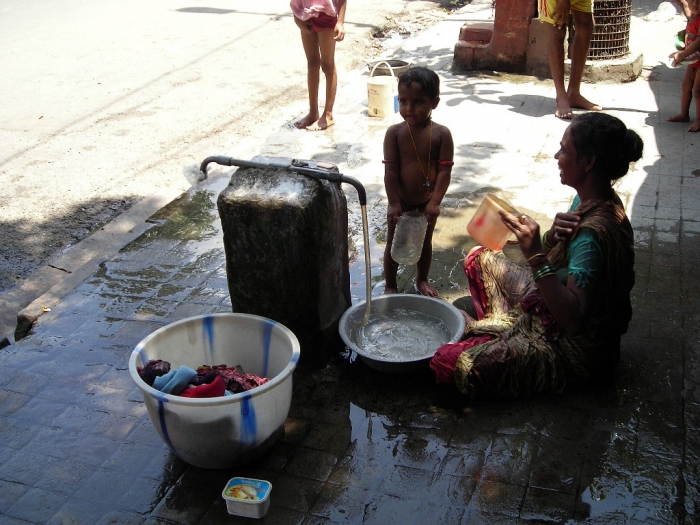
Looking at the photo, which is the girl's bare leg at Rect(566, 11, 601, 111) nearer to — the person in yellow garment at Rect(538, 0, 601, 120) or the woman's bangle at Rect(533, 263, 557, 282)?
the person in yellow garment at Rect(538, 0, 601, 120)

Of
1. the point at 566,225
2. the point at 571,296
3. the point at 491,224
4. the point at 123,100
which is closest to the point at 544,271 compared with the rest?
the point at 571,296

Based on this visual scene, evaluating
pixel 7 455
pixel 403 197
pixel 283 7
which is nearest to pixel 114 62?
pixel 283 7

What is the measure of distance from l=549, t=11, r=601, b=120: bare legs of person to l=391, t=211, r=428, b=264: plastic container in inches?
132

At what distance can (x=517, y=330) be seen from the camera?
317 cm

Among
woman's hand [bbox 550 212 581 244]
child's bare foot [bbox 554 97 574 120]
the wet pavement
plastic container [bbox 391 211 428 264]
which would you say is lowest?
the wet pavement

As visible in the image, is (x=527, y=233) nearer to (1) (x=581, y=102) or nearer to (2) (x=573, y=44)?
(1) (x=581, y=102)

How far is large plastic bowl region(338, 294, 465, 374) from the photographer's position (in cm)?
322

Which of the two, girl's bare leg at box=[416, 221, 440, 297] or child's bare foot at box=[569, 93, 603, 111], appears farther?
child's bare foot at box=[569, 93, 603, 111]

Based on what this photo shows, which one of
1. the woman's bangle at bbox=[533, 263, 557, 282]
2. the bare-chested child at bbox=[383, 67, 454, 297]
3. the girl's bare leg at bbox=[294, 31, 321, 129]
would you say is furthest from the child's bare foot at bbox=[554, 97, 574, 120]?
the woman's bangle at bbox=[533, 263, 557, 282]

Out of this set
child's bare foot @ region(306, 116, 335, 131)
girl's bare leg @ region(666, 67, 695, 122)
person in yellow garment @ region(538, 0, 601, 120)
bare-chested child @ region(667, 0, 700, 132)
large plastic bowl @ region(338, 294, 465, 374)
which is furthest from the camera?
child's bare foot @ region(306, 116, 335, 131)

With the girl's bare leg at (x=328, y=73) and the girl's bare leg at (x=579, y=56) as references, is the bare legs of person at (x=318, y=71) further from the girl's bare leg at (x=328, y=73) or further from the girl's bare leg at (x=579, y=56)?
the girl's bare leg at (x=579, y=56)

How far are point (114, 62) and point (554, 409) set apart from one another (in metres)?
8.29

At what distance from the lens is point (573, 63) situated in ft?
22.1

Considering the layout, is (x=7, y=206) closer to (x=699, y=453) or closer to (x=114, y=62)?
(x=114, y=62)
